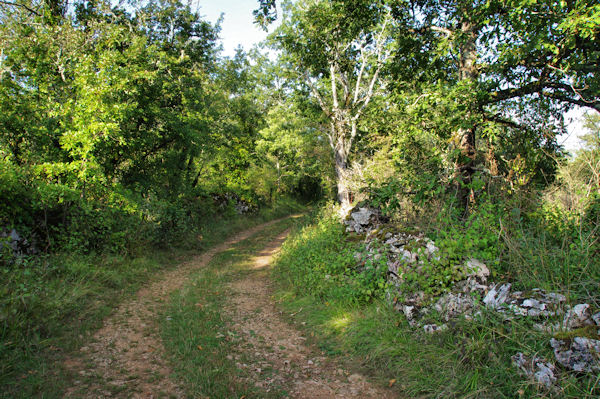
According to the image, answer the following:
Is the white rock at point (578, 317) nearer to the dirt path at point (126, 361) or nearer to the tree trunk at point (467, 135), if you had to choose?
the tree trunk at point (467, 135)

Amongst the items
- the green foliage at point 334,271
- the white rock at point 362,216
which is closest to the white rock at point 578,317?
the green foliage at point 334,271

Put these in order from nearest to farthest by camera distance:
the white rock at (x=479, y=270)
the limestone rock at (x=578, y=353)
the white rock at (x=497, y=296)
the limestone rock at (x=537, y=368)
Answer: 1. the limestone rock at (x=578, y=353)
2. the limestone rock at (x=537, y=368)
3. the white rock at (x=497, y=296)
4. the white rock at (x=479, y=270)

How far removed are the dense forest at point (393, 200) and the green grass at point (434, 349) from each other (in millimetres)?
25

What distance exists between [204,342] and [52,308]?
2.71 m

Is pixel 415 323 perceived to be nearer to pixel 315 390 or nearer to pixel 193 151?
pixel 315 390

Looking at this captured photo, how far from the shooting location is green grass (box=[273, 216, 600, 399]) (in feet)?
11.0

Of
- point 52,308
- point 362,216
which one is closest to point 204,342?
point 52,308

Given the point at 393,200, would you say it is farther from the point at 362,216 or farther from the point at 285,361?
the point at 285,361

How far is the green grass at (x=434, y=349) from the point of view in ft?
11.0

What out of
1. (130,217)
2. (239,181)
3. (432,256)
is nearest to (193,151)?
(130,217)

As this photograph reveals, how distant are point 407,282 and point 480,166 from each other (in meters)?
3.45

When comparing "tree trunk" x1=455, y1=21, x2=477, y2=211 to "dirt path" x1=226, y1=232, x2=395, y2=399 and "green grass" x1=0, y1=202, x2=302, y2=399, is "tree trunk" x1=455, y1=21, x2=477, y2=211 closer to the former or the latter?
"dirt path" x1=226, y1=232, x2=395, y2=399

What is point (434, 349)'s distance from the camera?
4.15 meters

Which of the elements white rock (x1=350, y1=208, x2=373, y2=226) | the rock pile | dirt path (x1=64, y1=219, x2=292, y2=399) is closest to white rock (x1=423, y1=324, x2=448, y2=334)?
the rock pile
